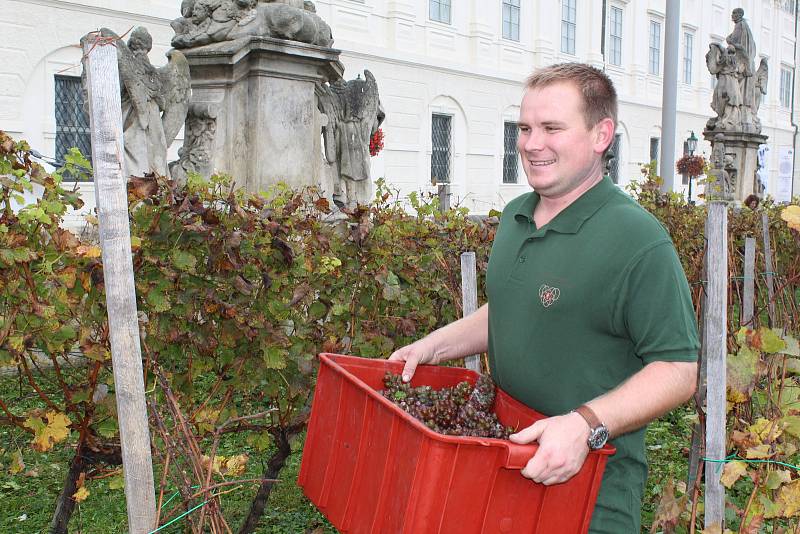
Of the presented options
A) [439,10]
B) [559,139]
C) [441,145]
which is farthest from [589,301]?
[439,10]

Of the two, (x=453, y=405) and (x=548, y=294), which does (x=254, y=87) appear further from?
(x=548, y=294)

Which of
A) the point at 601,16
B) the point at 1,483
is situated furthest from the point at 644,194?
the point at 601,16

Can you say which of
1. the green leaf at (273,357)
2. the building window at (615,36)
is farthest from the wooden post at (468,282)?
the building window at (615,36)

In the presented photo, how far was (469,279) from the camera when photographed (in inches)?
134

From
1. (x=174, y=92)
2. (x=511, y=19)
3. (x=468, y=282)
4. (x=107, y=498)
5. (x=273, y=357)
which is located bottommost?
(x=107, y=498)

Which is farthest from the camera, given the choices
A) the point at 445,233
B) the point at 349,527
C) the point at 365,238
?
the point at 445,233

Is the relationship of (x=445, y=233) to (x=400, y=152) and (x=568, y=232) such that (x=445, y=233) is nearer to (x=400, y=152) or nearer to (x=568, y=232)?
(x=568, y=232)

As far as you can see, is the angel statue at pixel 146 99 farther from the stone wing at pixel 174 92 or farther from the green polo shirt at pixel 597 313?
the green polo shirt at pixel 597 313

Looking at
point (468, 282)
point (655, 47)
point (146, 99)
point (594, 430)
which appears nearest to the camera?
point (594, 430)

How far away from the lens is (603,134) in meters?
2.19

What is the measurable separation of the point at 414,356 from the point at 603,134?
0.78m

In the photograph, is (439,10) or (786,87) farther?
(786,87)

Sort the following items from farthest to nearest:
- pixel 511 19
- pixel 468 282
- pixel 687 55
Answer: pixel 687 55 → pixel 511 19 → pixel 468 282

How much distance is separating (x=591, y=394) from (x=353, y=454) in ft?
1.90
